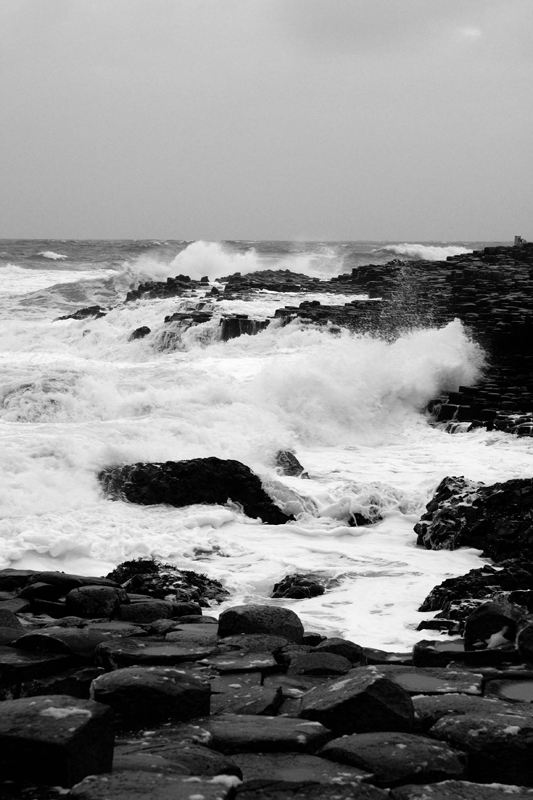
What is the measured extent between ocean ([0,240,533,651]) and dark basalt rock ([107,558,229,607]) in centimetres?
34

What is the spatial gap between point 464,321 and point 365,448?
20.8 feet

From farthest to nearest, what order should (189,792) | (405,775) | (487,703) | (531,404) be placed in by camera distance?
(531,404)
(487,703)
(405,775)
(189,792)

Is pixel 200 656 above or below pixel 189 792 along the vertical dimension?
below

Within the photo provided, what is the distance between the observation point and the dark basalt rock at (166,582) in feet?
20.5

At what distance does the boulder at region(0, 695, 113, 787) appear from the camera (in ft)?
7.57

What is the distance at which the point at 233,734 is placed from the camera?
2910 mm

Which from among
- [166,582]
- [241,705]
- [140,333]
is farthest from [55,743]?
[140,333]

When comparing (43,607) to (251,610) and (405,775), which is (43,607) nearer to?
(251,610)

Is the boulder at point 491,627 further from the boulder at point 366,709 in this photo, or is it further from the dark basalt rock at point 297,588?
the dark basalt rock at point 297,588

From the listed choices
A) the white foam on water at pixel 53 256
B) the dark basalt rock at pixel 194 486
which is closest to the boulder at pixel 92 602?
the dark basalt rock at pixel 194 486

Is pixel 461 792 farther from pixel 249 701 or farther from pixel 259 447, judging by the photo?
pixel 259 447

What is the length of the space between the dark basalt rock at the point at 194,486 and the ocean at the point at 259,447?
19cm

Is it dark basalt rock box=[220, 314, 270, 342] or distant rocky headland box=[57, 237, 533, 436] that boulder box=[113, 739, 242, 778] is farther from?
dark basalt rock box=[220, 314, 270, 342]

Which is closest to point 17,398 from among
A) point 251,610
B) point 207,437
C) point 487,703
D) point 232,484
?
point 207,437
